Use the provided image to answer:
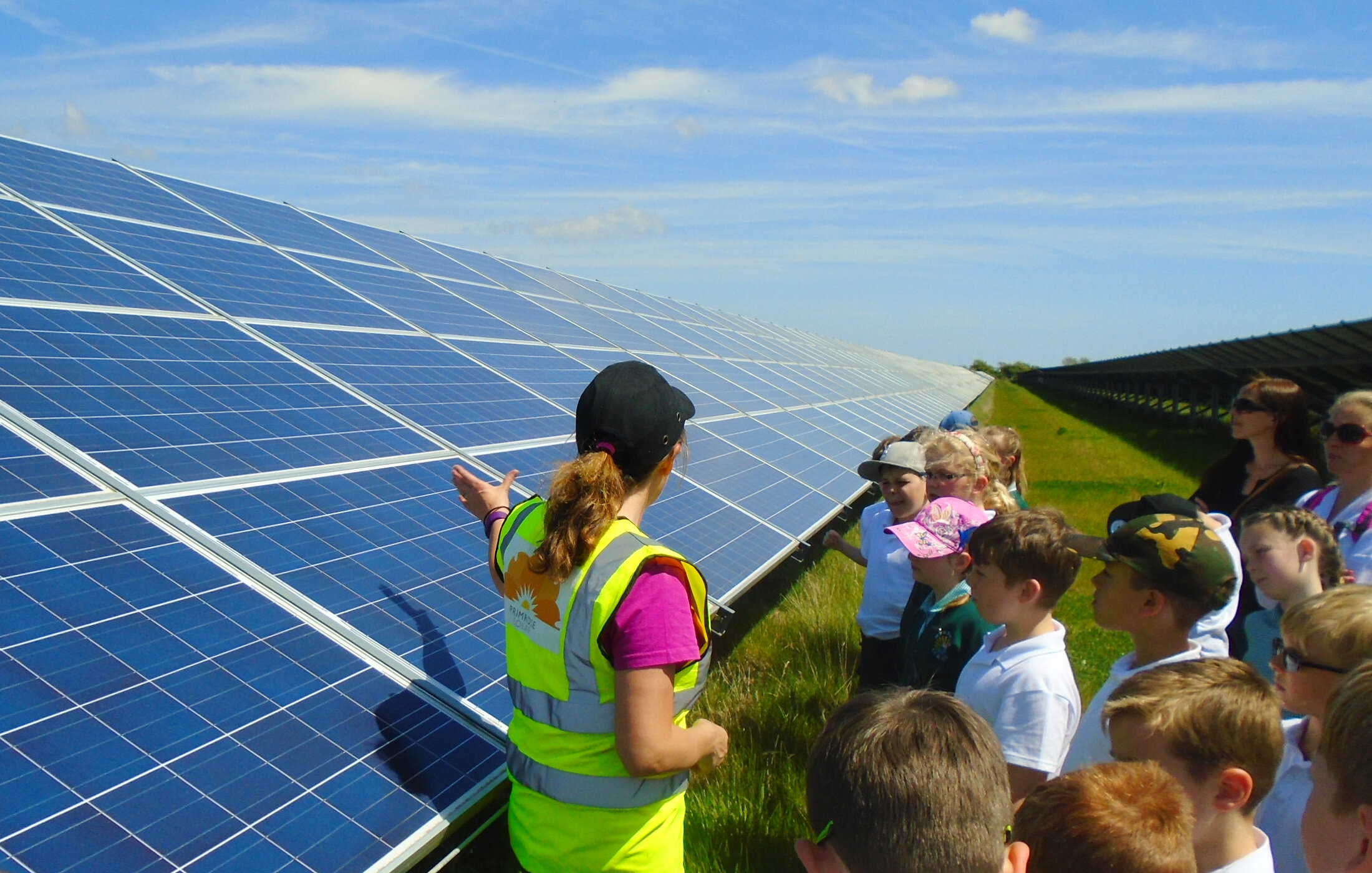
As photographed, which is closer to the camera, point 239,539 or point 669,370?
point 239,539

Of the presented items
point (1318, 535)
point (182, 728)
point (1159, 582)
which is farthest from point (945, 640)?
point (182, 728)

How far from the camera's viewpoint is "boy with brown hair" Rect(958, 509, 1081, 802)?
3.17m

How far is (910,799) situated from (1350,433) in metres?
4.60

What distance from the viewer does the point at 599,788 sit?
2.52 m

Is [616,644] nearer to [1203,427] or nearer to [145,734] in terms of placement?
[145,734]

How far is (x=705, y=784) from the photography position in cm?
468

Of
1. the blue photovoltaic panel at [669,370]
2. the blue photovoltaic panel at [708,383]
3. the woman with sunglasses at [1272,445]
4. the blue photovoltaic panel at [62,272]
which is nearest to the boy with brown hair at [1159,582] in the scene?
the woman with sunglasses at [1272,445]

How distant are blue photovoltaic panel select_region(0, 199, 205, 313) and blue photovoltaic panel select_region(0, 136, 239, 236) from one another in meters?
0.74

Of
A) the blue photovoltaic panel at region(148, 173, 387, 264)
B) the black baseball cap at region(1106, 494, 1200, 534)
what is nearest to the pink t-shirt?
the black baseball cap at region(1106, 494, 1200, 534)

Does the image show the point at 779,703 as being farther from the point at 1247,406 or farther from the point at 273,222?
the point at 273,222

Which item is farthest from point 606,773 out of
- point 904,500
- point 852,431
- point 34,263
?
point 852,431

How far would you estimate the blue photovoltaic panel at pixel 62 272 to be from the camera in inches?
176

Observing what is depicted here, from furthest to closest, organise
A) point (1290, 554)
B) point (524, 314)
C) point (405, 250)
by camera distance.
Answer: point (405, 250)
point (524, 314)
point (1290, 554)

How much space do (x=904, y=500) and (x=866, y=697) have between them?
3193mm
